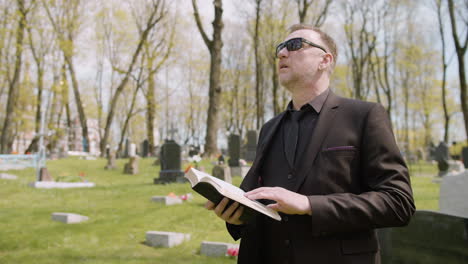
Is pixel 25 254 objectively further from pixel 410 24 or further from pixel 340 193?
pixel 410 24

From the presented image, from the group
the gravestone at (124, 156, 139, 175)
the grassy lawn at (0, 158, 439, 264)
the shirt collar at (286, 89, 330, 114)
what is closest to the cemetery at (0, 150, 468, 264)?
the grassy lawn at (0, 158, 439, 264)

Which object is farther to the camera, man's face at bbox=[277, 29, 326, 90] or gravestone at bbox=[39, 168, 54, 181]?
gravestone at bbox=[39, 168, 54, 181]

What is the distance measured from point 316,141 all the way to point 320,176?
185mm

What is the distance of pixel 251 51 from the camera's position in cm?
4375

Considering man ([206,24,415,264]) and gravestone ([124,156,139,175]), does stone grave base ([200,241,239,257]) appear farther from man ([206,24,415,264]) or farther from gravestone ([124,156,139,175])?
gravestone ([124,156,139,175])

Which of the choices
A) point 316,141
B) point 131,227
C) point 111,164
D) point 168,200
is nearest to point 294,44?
point 316,141

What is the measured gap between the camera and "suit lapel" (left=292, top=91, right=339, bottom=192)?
1.91 m

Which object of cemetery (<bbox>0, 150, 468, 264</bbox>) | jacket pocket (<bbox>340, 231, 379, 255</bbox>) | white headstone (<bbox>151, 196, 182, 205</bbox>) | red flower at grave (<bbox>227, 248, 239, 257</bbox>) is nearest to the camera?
jacket pocket (<bbox>340, 231, 379, 255</bbox>)

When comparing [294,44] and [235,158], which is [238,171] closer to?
[235,158]

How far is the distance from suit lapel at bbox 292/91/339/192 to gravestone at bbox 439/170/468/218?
72.0 inches

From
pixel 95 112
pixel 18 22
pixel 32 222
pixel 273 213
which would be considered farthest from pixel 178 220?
pixel 95 112

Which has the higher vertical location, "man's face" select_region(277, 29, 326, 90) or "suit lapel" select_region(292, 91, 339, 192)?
"man's face" select_region(277, 29, 326, 90)

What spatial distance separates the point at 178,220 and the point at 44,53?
94.0 feet

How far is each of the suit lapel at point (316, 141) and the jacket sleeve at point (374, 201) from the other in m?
0.21
